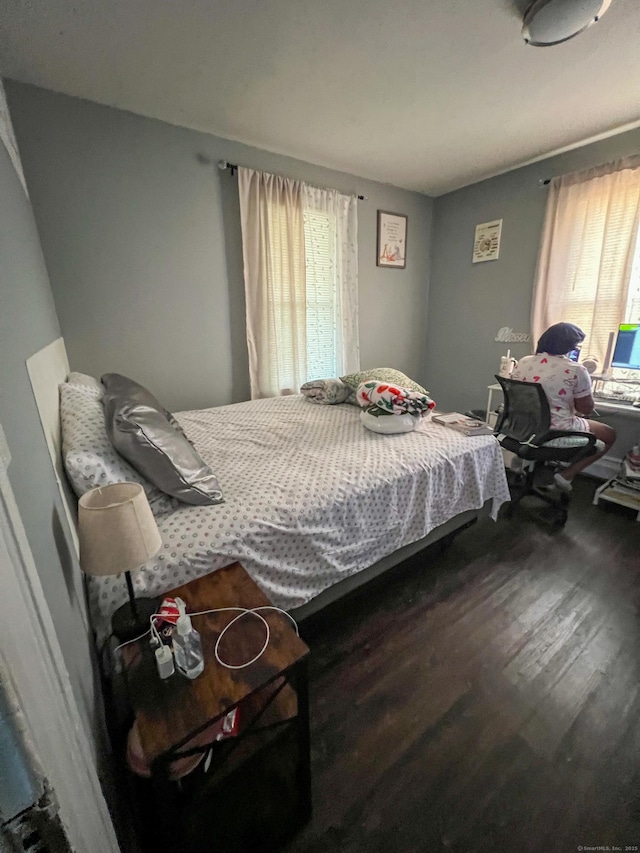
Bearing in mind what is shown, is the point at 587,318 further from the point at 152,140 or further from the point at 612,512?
the point at 152,140

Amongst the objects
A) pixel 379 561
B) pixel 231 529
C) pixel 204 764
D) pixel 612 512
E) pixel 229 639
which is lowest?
pixel 612 512

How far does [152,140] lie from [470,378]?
3.39 metres

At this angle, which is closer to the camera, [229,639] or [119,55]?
[229,639]

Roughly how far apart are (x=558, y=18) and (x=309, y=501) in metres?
2.22

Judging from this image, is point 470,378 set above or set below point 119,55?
below

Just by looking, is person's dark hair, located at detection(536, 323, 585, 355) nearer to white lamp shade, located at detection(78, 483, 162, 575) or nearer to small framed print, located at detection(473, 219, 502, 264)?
small framed print, located at detection(473, 219, 502, 264)

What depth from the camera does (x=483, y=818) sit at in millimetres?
967

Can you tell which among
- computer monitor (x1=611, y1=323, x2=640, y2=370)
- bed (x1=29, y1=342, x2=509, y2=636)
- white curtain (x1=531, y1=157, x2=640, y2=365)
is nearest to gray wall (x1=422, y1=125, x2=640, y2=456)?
white curtain (x1=531, y1=157, x2=640, y2=365)

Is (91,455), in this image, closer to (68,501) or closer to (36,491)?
(68,501)

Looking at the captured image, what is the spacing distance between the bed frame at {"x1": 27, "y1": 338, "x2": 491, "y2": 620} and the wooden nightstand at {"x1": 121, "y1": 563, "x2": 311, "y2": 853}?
457 mm

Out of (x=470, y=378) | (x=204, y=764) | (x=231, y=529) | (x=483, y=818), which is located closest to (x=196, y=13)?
(x=231, y=529)

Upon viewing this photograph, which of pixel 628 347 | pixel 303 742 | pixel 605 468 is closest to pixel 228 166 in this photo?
pixel 628 347

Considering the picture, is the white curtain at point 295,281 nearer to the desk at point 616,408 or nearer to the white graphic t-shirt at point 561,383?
the white graphic t-shirt at point 561,383

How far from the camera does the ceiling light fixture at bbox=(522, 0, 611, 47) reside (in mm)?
1378
